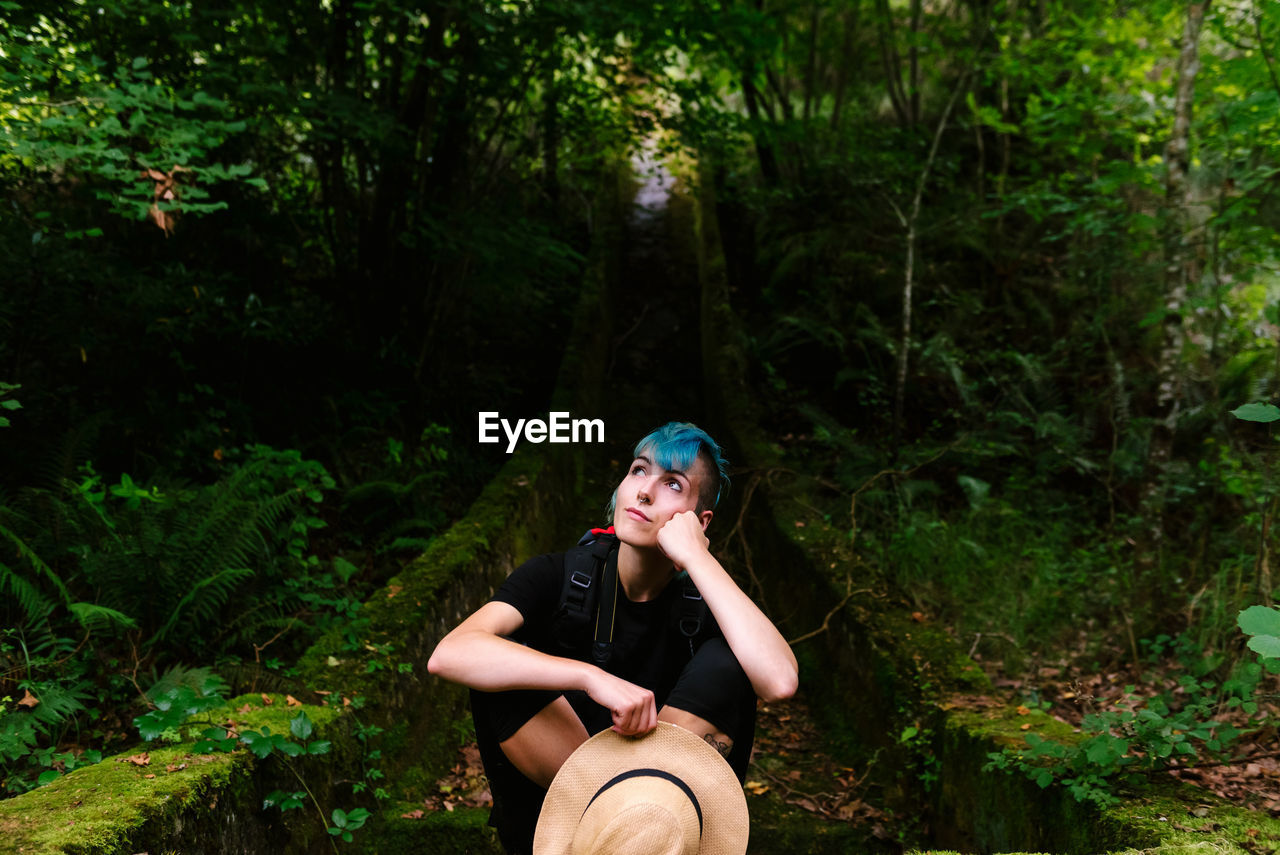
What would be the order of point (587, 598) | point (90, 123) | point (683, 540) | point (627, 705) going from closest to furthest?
point (627, 705) → point (683, 540) → point (587, 598) → point (90, 123)

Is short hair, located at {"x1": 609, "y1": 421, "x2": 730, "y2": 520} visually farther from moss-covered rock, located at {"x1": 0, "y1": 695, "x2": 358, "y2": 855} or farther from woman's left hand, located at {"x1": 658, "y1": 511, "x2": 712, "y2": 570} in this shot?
moss-covered rock, located at {"x1": 0, "y1": 695, "x2": 358, "y2": 855}

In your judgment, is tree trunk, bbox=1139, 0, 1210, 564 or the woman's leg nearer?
the woman's leg

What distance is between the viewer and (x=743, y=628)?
1980mm

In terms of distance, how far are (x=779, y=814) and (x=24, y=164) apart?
224 inches

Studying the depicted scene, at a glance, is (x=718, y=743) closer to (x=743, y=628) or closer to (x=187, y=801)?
(x=743, y=628)

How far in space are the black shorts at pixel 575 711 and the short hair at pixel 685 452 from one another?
44 cm

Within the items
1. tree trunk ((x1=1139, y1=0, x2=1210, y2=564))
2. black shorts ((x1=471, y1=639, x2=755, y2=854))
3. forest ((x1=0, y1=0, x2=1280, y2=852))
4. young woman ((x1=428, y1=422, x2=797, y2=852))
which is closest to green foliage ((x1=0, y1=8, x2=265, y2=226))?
forest ((x1=0, y1=0, x2=1280, y2=852))

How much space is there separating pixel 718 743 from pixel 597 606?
0.53 m

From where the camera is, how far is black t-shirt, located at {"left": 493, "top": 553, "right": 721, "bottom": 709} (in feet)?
7.75

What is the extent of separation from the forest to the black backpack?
1333mm

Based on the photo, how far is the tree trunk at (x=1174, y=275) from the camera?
592cm

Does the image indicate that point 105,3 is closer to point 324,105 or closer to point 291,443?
point 324,105

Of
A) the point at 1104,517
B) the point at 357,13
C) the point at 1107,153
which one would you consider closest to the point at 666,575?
the point at 357,13

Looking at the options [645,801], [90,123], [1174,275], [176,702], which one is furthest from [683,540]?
[1174,275]
